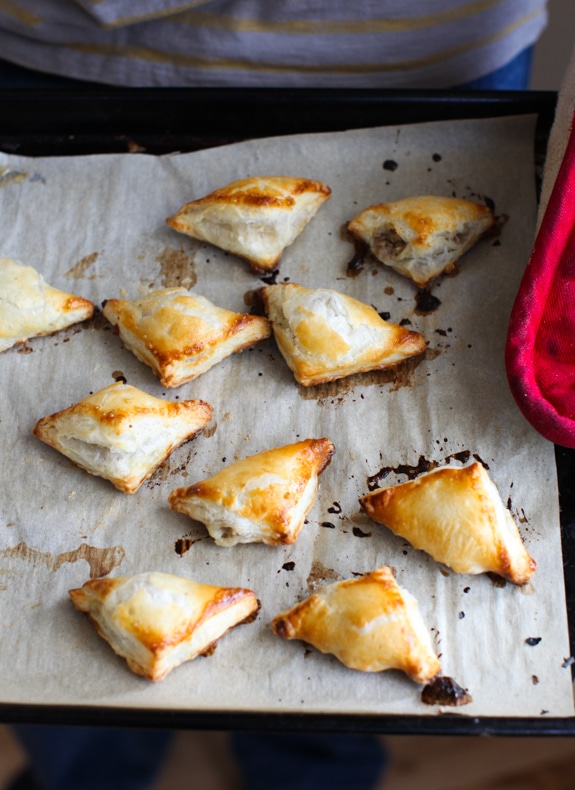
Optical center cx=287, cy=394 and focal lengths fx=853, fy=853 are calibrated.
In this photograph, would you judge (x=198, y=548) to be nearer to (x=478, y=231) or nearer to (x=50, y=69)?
(x=478, y=231)

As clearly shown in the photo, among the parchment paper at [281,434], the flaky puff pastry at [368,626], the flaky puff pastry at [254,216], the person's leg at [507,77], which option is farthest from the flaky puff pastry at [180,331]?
the person's leg at [507,77]

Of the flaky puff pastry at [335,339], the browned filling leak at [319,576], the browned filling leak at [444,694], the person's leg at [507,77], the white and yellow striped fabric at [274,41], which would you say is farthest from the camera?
the person's leg at [507,77]

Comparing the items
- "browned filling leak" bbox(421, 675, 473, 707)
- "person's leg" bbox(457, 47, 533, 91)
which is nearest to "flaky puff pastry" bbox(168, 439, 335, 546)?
"browned filling leak" bbox(421, 675, 473, 707)

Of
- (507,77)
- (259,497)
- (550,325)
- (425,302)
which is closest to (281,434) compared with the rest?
(259,497)

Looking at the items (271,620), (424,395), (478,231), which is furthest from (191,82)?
(271,620)

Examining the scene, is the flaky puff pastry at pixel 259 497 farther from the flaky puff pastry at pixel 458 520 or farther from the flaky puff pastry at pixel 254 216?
the flaky puff pastry at pixel 254 216

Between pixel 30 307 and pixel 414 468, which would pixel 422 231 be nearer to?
pixel 414 468

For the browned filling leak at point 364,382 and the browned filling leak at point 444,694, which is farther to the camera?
the browned filling leak at point 364,382
